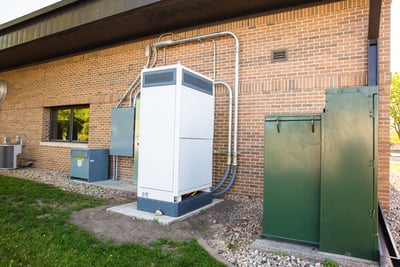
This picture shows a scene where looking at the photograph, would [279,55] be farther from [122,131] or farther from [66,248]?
[66,248]

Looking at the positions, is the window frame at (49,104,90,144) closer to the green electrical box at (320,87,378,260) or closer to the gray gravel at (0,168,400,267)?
the gray gravel at (0,168,400,267)

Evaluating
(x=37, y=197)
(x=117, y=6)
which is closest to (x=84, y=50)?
(x=117, y=6)

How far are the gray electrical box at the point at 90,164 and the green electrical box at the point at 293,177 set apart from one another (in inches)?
206

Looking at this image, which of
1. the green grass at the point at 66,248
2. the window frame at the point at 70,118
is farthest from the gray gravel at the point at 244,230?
the window frame at the point at 70,118

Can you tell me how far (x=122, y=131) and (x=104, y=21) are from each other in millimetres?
2675

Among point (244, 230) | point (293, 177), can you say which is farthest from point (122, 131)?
point (293, 177)

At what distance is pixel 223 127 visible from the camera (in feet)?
18.7

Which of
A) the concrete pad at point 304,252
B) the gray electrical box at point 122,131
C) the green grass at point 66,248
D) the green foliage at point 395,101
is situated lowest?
the green grass at point 66,248

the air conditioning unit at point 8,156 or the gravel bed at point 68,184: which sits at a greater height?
the air conditioning unit at point 8,156

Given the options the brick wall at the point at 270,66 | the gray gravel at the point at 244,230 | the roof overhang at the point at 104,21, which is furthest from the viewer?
the roof overhang at the point at 104,21

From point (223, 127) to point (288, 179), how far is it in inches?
110

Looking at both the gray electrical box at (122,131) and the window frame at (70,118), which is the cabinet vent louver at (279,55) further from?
the window frame at (70,118)

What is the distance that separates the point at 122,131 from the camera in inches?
272

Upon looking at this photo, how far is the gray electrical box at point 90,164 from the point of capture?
6945 millimetres
